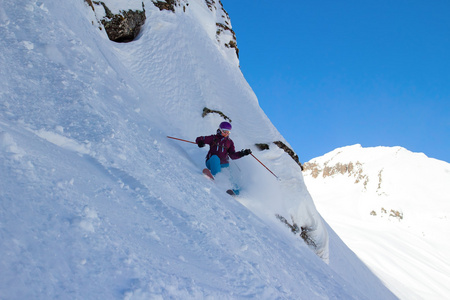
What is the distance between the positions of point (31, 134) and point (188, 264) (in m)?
2.45

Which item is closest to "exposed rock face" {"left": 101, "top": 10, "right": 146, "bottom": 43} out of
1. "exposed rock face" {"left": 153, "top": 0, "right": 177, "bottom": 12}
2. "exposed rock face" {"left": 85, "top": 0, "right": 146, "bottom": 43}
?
"exposed rock face" {"left": 85, "top": 0, "right": 146, "bottom": 43}

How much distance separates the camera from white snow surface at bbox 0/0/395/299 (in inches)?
81.7

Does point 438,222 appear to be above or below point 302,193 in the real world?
above

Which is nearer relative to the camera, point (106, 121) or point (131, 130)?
point (106, 121)

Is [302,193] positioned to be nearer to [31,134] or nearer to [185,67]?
[185,67]

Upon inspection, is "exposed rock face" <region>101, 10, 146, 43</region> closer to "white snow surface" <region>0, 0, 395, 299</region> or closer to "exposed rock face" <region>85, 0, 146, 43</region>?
"exposed rock face" <region>85, 0, 146, 43</region>

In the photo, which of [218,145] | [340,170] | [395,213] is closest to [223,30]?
Answer: [218,145]

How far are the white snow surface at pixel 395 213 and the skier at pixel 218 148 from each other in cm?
977

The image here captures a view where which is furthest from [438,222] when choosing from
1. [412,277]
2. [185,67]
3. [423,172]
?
[185,67]

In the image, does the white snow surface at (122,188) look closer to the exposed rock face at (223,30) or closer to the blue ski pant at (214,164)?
the blue ski pant at (214,164)

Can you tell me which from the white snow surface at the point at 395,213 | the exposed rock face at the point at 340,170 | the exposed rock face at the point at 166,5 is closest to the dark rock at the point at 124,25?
the exposed rock face at the point at 166,5

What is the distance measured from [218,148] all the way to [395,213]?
1137 inches

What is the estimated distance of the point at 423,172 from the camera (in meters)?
34.0

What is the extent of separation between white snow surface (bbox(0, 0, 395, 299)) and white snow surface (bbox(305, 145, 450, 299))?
29.2 ft
